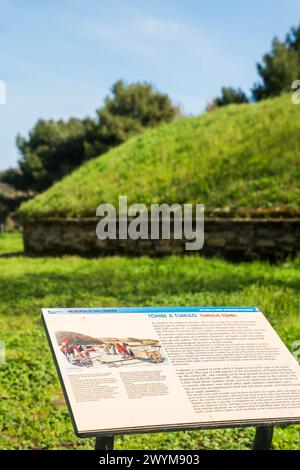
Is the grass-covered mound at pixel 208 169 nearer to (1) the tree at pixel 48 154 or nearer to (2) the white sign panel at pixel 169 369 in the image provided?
(2) the white sign panel at pixel 169 369

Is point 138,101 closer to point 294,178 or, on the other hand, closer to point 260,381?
point 294,178

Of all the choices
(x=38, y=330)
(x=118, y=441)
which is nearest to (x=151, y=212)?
(x=38, y=330)

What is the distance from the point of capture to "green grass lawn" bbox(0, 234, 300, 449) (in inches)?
178

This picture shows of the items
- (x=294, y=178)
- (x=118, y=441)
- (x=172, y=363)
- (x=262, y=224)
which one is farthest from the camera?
(x=294, y=178)

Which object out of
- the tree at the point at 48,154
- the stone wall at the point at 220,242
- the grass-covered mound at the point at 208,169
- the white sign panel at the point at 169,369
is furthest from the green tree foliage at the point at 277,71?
the white sign panel at the point at 169,369

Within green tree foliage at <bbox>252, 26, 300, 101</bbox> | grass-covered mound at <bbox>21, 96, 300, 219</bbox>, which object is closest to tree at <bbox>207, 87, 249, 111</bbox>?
green tree foliage at <bbox>252, 26, 300, 101</bbox>

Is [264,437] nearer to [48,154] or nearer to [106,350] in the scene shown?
[106,350]

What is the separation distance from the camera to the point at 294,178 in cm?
1277

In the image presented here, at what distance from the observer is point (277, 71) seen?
34.0m

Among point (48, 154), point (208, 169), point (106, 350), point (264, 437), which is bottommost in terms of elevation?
point (264, 437)

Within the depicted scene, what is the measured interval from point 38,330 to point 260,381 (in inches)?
157

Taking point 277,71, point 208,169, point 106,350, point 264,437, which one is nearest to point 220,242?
point 208,169

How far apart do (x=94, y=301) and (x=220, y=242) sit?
452cm

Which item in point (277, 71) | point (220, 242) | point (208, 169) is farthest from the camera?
point (277, 71)
